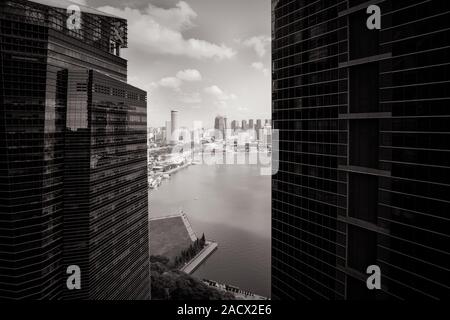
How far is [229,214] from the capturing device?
60969 millimetres

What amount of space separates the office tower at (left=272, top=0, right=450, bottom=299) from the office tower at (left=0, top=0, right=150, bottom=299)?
14.5m

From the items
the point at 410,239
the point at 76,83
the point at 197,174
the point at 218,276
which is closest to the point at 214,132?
the point at 197,174

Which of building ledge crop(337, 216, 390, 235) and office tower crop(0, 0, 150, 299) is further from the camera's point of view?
office tower crop(0, 0, 150, 299)

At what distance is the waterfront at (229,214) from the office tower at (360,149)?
16853 mm

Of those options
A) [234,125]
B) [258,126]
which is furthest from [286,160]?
[234,125]

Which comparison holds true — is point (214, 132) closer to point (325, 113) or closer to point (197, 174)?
point (197, 174)

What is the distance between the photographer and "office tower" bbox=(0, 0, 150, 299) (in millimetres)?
21422

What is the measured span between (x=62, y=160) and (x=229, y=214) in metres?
40.4

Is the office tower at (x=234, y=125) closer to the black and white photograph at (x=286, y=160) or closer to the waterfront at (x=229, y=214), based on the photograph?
the waterfront at (x=229, y=214)

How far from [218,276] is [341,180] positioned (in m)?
25.9

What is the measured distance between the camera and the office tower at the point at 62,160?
21.4 metres

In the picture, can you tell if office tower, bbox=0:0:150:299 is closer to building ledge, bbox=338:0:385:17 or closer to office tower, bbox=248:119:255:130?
building ledge, bbox=338:0:385:17

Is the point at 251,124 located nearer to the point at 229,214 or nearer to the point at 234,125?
the point at 234,125

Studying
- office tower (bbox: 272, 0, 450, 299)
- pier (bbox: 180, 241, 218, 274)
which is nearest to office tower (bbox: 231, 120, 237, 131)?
pier (bbox: 180, 241, 218, 274)
